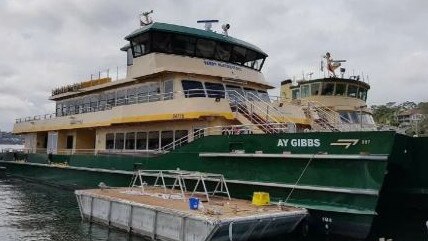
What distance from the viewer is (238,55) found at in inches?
766

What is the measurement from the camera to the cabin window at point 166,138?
16859mm

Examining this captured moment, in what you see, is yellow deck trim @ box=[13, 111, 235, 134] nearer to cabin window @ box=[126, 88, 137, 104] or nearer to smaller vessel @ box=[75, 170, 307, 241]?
cabin window @ box=[126, 88, 137, 104]

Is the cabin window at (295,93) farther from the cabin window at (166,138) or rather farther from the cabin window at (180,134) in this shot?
the cabin window at (180,134)

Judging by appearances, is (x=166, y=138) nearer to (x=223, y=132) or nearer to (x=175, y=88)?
(x=175, y=88)

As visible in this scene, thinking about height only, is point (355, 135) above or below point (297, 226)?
above

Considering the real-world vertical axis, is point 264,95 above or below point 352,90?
below

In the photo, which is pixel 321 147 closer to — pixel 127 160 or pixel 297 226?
pixel 297 226

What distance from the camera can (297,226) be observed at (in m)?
11.7

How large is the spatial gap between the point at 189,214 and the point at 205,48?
31.6 feet

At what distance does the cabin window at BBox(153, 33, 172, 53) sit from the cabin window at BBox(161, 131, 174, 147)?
3.40 meters

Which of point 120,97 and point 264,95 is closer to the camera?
point 264,95

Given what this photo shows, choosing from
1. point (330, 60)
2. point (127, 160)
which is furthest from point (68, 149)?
point (330, 60)

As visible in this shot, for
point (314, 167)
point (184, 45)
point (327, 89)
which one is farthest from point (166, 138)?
point (327, 89)

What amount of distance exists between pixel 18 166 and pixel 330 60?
20666 mm
